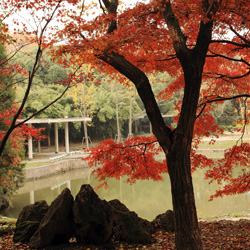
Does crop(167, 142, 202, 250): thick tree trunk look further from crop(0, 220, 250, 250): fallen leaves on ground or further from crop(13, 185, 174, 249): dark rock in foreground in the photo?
crop(13, 185, 174, 249): dark rock in foreground

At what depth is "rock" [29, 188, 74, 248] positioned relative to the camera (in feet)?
12.9

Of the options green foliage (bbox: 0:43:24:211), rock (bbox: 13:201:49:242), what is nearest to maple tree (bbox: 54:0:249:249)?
rock (bbox: 13:201:49:242)

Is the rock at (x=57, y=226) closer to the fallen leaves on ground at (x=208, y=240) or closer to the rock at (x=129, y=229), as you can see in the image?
the fallen leaves on ground at (x=208, y=240)

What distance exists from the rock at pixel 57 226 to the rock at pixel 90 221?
0.52 ft

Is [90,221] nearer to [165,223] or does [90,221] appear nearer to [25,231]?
[25,231]

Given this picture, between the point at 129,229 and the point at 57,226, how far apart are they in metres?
1.09

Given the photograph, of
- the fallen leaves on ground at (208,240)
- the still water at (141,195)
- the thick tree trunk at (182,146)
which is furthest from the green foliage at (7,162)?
the thick tree trunk at (182,146)

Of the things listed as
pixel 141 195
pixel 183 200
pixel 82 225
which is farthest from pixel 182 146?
pixel 141 195

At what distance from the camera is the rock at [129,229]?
14.2 feet

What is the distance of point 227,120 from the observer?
26891 mm

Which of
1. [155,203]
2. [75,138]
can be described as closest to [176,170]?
[155,203]

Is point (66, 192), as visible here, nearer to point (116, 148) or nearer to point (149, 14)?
point (116, 148)

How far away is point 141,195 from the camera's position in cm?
1253

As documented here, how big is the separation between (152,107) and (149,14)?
1.43 metres
